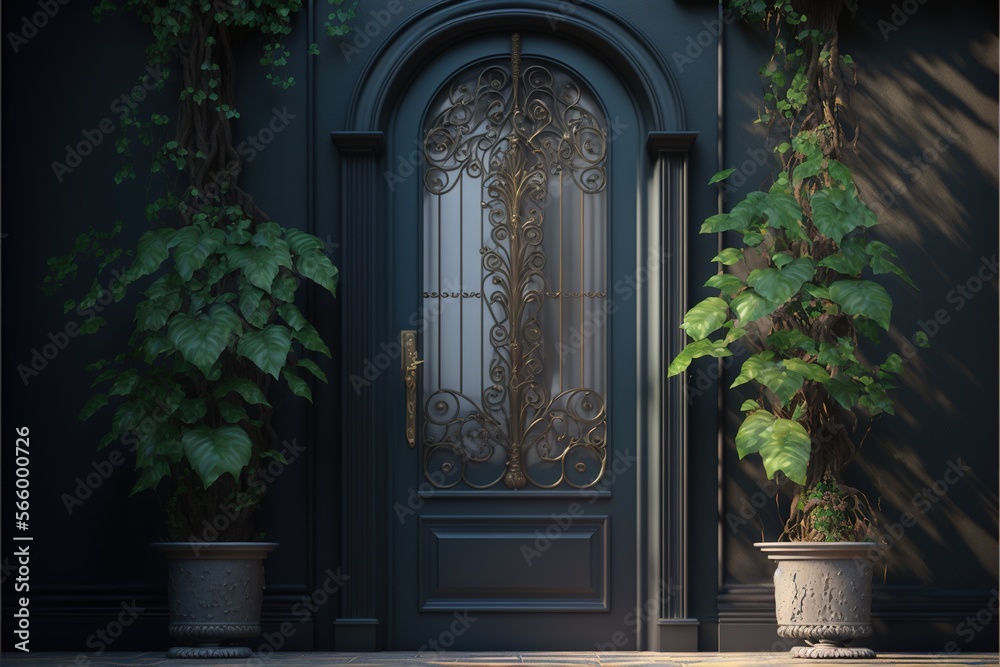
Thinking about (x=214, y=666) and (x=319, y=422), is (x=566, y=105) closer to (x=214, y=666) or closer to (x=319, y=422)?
(x=319, y=422)

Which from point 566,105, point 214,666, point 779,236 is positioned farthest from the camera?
point 566,105

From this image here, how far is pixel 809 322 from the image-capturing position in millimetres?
4566

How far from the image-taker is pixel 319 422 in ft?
15.6

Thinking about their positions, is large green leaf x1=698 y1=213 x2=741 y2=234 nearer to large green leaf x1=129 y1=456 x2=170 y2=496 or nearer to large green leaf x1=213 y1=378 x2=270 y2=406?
large green leaf x1=213 y1=378 x2=270 y2=406

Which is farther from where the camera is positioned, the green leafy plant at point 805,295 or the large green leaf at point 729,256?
the large green leaf at point 729,256

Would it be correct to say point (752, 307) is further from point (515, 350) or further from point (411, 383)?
point (411, 383)

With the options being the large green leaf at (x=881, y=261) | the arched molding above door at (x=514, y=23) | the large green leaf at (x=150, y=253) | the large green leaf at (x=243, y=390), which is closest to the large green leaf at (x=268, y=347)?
the large green leaf at (x=243, y=390)

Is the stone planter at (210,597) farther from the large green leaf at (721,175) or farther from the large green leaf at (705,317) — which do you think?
the large green leaf at (721,175)

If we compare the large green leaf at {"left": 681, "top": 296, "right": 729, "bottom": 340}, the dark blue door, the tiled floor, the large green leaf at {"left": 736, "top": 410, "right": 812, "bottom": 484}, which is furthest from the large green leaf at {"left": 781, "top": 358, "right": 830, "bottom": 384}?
the tiled floor

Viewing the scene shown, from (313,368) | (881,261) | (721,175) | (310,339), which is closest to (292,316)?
(310,339)

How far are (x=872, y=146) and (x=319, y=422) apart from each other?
2380 millimetres

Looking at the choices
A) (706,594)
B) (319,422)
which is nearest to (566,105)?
(319,422)

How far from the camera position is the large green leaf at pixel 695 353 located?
4410 mm

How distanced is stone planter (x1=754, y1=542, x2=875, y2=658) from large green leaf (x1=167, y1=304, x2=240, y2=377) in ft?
6.67
